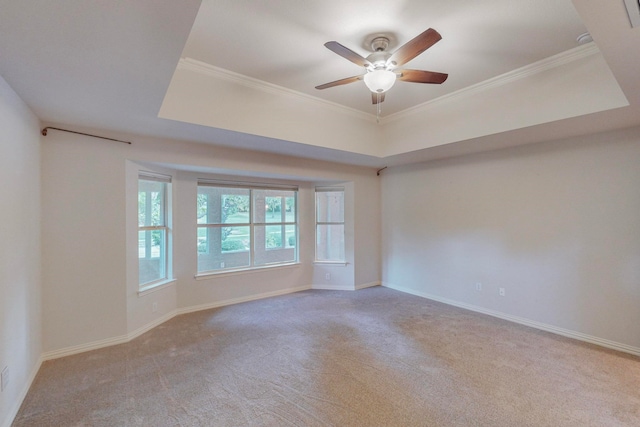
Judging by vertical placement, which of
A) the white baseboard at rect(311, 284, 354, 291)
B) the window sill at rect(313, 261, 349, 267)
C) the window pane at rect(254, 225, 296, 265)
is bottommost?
the white baseboard at rect(311, 284, 354, 291)

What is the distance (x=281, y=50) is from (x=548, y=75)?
2614 millimetres

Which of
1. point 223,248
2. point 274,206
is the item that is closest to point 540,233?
point 274,206

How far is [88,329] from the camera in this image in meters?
2.97

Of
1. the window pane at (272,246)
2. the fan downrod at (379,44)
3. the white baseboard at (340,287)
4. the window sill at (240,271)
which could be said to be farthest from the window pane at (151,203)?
the fan downrod at (379,44)

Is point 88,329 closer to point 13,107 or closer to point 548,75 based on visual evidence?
point 13,107

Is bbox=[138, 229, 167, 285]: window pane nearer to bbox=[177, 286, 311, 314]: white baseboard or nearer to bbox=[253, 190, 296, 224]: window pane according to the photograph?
bbox=[177, 286, 311, 314]: white baseboard

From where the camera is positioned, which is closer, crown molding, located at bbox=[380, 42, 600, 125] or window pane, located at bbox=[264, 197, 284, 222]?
crown molding, located at bbox=[380, 42, 600, 125]

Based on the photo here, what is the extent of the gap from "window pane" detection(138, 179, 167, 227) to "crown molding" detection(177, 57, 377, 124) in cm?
165

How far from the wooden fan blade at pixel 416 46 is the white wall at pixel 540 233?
8.48ft

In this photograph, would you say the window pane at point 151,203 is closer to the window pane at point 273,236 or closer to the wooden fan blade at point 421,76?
the window pane at point 273,236

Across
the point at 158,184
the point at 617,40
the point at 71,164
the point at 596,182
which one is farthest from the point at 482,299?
the point at 71,164

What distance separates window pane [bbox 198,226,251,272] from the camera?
4398 millimetres

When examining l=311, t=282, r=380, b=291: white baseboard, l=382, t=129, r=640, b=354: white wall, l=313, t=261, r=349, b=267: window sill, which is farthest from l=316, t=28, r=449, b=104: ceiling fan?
l=311, t=282, r=380, b=291: white baseboard

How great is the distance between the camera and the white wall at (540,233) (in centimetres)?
300
